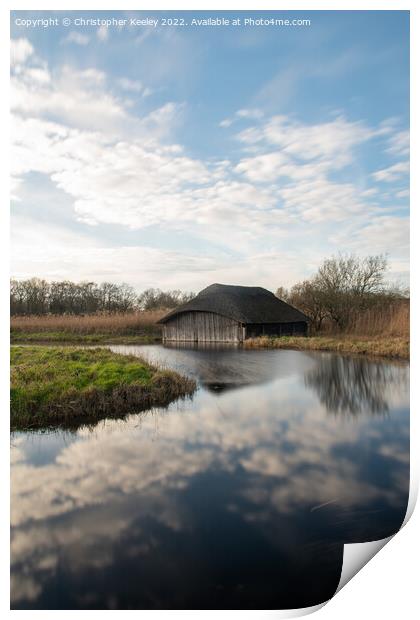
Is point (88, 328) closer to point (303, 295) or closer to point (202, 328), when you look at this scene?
point (303, 295)

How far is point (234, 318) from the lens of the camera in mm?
14805

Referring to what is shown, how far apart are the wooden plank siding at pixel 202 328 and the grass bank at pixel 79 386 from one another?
190 inches

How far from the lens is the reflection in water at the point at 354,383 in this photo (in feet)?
Answer: 20.4

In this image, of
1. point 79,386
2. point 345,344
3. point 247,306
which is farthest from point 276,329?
point 79,386

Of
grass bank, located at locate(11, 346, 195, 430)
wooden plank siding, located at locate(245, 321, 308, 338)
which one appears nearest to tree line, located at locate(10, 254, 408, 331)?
grass bank, located at locate(11, 346, 195, 430)

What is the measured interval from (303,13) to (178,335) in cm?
1084

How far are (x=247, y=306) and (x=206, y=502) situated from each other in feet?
39.7

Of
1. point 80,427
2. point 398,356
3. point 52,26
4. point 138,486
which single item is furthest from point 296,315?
point 52,26

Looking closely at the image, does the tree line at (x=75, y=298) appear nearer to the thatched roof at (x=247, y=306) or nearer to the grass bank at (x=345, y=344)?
the grass bank at (x=345, y=344)

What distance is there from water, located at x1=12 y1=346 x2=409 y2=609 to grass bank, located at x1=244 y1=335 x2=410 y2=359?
0.97 meters

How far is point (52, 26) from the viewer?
10.6 feet

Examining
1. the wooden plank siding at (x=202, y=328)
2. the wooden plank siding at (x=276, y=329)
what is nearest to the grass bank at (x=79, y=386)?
the wooden plank siding at (x=202, y=328)
